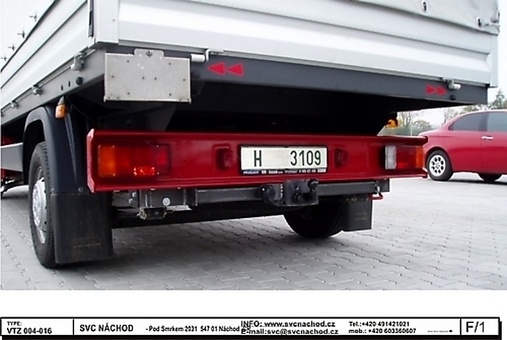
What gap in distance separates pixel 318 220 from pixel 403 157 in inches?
44.7

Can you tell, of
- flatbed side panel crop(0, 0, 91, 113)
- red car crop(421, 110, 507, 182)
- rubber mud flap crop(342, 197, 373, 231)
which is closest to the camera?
flatbed side panel crop(0, 0, 91, 113)

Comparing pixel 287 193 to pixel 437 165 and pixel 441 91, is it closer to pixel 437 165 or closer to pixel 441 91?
pixel 441 91

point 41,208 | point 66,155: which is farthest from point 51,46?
point 41,208

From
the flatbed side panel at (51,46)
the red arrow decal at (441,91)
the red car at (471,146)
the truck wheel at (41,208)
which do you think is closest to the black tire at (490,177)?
the red car at (471,146)

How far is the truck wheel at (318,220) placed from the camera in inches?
181

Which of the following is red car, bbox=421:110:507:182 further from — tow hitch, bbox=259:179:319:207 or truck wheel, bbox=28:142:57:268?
truck wheel, bbox=28:142:57:268

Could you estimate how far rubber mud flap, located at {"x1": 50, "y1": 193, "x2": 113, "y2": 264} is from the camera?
3373 millimetres

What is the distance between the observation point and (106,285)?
346cm

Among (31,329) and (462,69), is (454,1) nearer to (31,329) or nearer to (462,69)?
(462,69)

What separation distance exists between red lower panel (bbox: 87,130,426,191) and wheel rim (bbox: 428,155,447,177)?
829 cm

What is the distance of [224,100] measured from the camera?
370cm

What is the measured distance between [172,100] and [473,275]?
7.93 feet

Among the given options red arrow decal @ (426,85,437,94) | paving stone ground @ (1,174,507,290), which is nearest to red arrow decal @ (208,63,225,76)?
paving stone ground @ (1,174,507,290)

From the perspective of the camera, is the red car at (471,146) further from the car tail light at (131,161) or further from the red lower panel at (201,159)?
the car tail light at (131,161)
